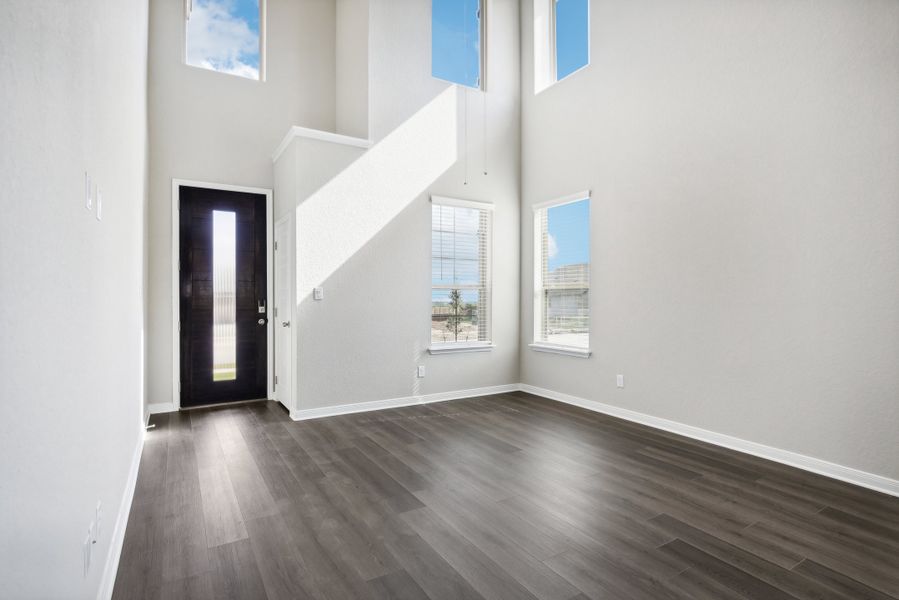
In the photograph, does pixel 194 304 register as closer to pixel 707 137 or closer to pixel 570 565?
pixel 570 565

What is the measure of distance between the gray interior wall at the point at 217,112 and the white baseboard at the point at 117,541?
86.1 inches

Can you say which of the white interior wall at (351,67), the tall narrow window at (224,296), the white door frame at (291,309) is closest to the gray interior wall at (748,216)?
the white interior wall at (351,67)

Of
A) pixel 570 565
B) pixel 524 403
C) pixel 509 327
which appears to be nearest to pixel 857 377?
pixel 570 565

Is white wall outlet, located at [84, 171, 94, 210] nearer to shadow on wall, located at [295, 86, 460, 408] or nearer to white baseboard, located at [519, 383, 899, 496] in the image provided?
shadow on wall, located at [295, 86, 460, 408]

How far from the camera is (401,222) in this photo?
16.9ft

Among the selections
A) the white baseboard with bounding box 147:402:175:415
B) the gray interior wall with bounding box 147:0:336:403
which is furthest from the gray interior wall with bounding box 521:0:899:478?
the white baseboard with bounding box 147:402:175:415

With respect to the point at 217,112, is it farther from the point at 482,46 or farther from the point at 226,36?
the point at 482,46

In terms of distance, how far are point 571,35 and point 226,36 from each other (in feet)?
12.1

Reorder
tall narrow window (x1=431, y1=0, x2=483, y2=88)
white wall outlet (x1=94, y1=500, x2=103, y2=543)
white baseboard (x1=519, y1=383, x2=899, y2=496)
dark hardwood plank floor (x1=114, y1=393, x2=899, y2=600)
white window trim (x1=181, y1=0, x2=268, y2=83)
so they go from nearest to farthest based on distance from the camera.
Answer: white wall outlet (x1=94, y1=500, x2=103, y2=543) → dark hardwood plank floor (x1=114, y1=393, x2=899, y2=600) → white baseboard (x1=519, y1=383, x2=899, y2=496) → white window trim (x1=181, y1=0, x2=268, y2=83) → tall narrow window (x1=431, y1=0, x2=483, y2=88)

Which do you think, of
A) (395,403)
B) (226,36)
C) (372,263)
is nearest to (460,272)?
(372,263)

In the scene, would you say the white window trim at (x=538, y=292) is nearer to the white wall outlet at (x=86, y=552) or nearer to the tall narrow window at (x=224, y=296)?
the tall narrow window at (x=224, y=296)

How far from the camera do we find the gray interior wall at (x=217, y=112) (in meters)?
4.77

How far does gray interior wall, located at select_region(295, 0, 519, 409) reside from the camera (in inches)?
185

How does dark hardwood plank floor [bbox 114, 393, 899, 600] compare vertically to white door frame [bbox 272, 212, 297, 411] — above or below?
below
